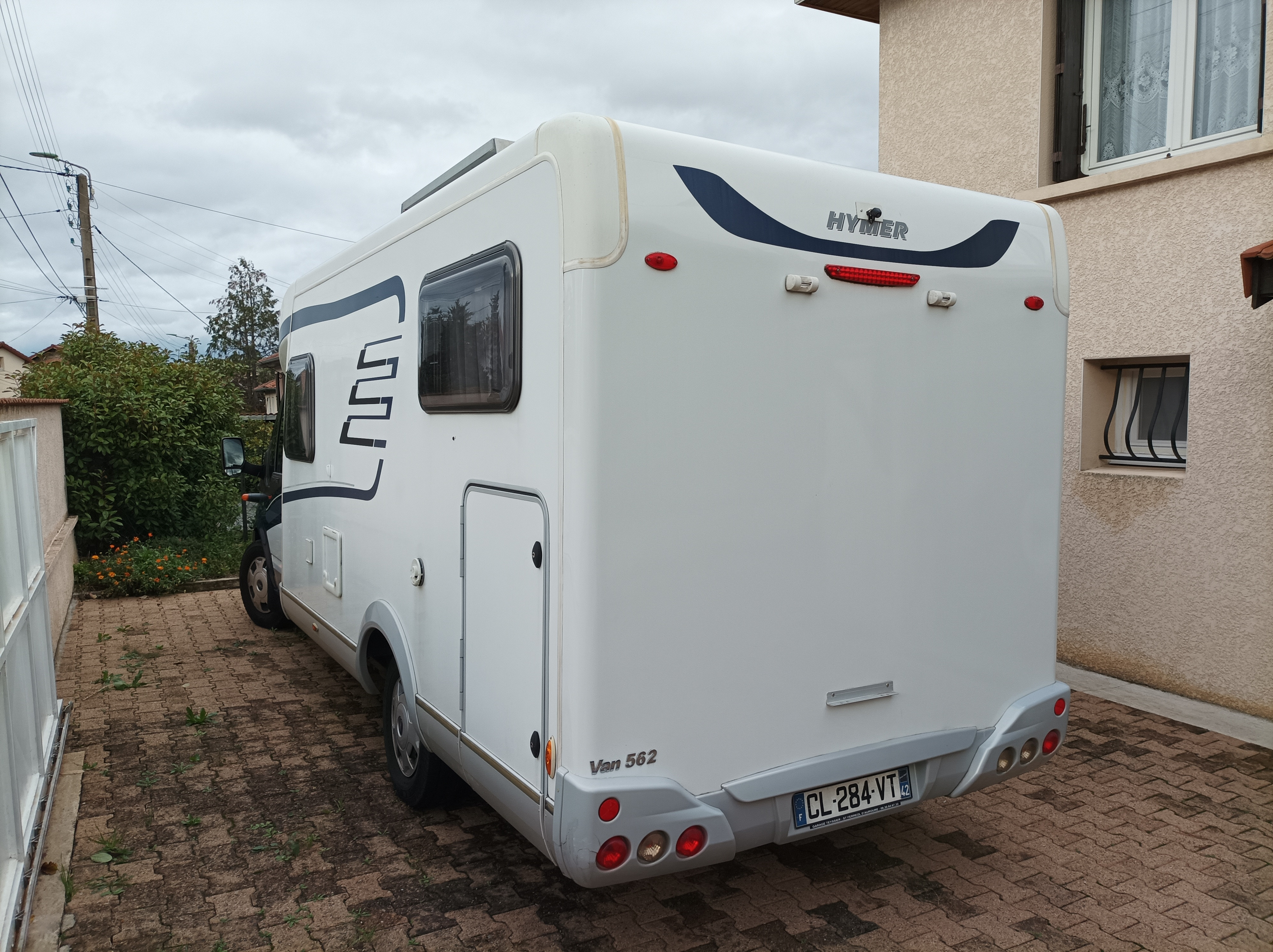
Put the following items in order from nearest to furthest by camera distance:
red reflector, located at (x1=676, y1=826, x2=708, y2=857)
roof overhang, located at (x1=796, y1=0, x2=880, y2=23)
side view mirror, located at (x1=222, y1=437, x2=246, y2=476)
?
red reflector, located at (x1=676, y1=826, x2=708, y2=857) < side view mirror, located at (x1=222, y1=437, x2=246, y2=476) < roof overhang, located at (x1=796, y1=0, x2=880, y2=23)

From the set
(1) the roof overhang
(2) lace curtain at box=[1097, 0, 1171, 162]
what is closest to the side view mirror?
(1) the roof overhang

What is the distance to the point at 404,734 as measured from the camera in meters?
4.14

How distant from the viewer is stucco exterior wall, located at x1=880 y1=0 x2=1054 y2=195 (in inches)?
253

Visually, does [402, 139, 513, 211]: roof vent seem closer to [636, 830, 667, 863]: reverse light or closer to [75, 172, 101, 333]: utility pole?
[636, 830, 667, 863]: reverse light

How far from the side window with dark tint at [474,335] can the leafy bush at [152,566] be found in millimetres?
6382

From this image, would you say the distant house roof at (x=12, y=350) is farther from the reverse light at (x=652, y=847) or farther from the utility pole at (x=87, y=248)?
the reverse light at (x=652, y=847)

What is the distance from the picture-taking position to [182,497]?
412 inches

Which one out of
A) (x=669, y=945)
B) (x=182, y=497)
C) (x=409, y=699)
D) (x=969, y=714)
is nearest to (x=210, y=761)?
(x=409, y=699)

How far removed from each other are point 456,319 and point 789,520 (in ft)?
4.78

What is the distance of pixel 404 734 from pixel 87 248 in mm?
17925

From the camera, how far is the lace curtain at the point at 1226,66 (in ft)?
17.6

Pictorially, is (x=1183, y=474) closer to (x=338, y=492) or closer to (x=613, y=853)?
(x=613, y=853)

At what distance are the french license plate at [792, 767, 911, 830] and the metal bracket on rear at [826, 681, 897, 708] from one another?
0.26m

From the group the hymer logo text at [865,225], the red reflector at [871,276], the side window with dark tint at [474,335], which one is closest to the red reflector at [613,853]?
the side window with dark tint at [474,335]
